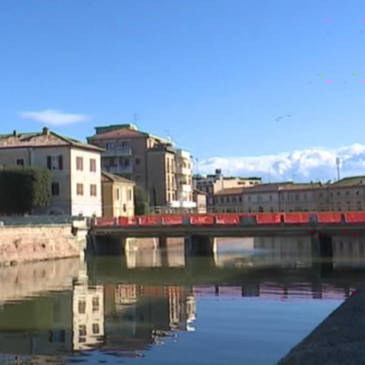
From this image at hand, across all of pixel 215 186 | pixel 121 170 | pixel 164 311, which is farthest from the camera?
pixel 215 186

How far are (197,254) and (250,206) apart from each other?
4186 inches

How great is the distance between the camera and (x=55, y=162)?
72375mm

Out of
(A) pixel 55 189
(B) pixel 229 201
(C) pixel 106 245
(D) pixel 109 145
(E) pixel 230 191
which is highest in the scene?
(D) pixel 109 145

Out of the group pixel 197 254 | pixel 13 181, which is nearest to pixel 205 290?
pixel 197 254

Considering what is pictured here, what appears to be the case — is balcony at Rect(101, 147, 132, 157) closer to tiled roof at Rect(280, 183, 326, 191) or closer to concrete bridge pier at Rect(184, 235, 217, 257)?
concrete bridge pier at Rect(184, 235, 217, 257)

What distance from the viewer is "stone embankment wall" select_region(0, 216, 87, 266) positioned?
169ft

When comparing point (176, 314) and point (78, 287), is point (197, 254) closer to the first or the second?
point (78, 287)

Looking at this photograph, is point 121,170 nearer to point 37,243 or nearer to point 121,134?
point 121,134

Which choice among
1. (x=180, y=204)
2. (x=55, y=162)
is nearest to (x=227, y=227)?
(x=55, y=162)

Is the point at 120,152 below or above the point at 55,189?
above

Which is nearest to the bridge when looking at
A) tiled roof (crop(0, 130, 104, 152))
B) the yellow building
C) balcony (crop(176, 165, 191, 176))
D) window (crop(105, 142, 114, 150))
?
tiled roof (crop(0, 130, 104, 152))

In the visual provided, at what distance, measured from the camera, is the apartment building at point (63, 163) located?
7188 centimetres

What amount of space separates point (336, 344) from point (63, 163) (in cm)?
6326

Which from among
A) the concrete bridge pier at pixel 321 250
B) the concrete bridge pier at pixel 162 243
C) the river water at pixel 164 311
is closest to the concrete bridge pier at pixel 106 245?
the river water at pixel 164 311
